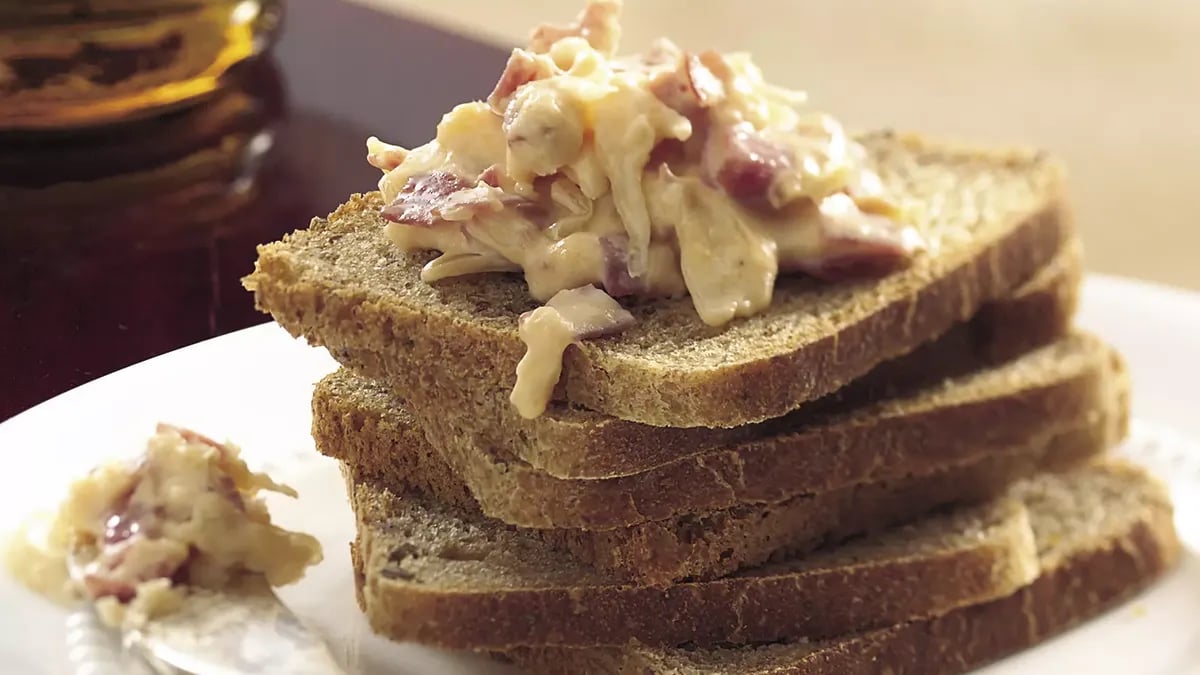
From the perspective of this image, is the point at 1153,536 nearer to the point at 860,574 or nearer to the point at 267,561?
the point at 860,574

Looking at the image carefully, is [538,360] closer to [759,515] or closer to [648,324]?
[648,324]

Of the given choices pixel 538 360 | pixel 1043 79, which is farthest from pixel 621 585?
pixel 1043 79

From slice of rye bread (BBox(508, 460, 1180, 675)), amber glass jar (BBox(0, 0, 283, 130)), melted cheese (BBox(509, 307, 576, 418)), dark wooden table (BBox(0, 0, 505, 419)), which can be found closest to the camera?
melted cheese (BBox(509, 307, 576, 418))

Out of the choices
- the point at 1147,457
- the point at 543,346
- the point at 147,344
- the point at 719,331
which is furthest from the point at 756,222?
the point at 147,344

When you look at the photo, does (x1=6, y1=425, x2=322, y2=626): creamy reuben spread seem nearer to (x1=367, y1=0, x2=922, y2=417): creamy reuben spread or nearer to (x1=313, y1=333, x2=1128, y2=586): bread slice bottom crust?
(x1=313, y1=333, x2=1128, y2=586): bread slice bottom crust

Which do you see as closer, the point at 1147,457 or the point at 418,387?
the point at 418,387

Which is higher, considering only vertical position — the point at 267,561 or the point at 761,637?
the point at 761,637

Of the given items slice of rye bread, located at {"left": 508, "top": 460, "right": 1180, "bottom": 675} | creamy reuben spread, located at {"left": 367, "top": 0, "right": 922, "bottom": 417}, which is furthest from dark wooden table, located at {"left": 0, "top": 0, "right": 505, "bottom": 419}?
slice of rye bread, located at {"left": 508, "top": 460, "right": 1180, "bottom": 675}

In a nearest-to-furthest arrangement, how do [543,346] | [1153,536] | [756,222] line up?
[543,346] < [756,222] < [1153,536]
